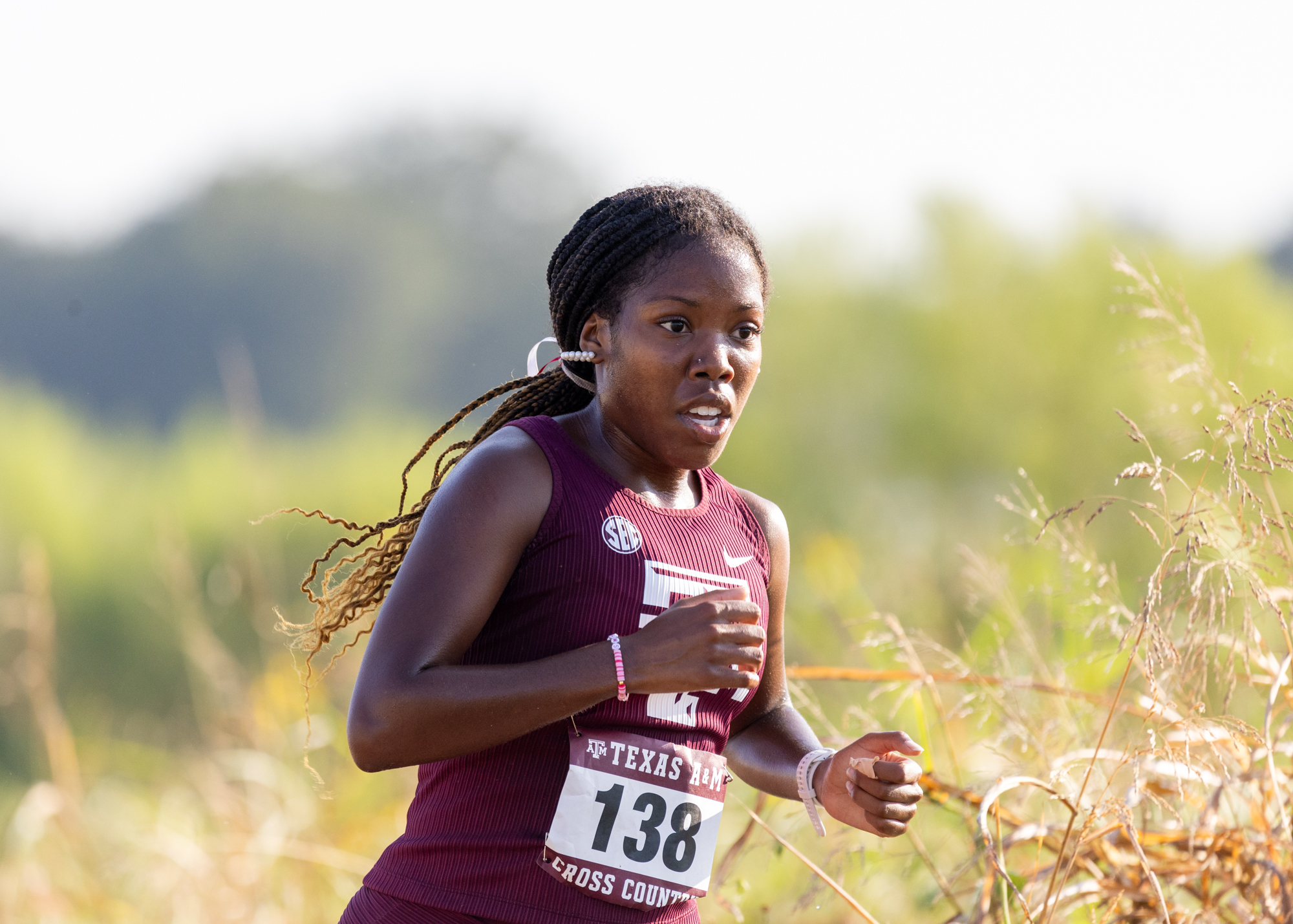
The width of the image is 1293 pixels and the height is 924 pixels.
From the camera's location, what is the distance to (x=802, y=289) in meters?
16.2

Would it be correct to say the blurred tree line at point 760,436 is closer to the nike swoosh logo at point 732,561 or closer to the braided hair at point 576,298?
the braided hair at point 576,298

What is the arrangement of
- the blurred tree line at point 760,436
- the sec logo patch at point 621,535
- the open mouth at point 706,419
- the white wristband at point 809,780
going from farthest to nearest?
the blurred tree line at point 760,436 < the white wristband at point 809,780 < the open mouth at point 706,419 < the sec logo patch at point 621,535

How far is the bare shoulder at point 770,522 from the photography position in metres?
2.45

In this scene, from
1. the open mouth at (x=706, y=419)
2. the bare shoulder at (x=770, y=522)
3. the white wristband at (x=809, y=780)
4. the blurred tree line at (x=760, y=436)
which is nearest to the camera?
the open mouth at (x=706, y=419)

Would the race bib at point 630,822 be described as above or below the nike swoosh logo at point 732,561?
below

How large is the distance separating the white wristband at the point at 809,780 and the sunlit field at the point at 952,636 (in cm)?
11

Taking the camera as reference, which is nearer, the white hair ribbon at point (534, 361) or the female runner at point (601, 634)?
the female runner at point (601, 634)

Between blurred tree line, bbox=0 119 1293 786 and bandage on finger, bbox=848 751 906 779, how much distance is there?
0.96 m

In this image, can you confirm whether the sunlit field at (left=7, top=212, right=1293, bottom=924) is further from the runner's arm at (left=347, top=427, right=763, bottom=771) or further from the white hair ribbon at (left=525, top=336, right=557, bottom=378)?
the white hair ribbon at (left=525, top=336, right=557, bottom=378)

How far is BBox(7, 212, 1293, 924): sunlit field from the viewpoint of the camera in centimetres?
246

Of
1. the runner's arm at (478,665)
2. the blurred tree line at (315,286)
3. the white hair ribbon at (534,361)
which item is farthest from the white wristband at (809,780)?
the blurred tree line at (315,286)

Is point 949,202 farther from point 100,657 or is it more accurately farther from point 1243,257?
point 100,657

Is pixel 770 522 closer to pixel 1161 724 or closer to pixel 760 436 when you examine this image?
pixel 1161 724

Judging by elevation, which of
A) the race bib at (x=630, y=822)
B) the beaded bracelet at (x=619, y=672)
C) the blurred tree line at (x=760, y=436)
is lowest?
the race bib at (x=630, y=822)
